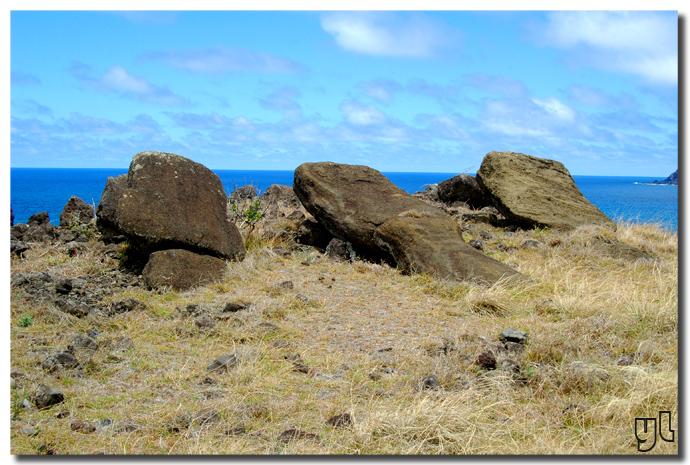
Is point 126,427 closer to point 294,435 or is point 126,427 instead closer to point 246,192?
point 294,435

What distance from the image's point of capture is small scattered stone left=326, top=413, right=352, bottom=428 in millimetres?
3873

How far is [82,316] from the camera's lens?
6.22m

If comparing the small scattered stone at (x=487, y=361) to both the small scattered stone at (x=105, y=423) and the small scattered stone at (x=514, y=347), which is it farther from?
the small scattered stone at (x=105, y=423)

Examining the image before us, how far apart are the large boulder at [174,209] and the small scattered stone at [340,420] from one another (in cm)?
469

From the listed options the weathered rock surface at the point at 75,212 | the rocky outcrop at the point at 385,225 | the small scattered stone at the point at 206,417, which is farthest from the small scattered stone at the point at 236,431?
the weathered rock surface at the point at 75,212

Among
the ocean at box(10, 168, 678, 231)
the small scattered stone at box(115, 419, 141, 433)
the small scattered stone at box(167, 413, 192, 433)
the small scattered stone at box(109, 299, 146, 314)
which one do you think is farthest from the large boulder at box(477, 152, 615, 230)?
the small scattered stone at box(115, 419, 141, 433)

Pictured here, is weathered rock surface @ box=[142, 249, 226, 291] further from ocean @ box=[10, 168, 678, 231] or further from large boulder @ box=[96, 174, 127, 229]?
ocean @ box=[10, 168, 678, 231]

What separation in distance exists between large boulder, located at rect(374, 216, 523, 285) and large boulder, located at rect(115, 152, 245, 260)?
2.47m

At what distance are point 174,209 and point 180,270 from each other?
3.32 feet

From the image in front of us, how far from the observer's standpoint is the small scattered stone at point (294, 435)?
3717mm

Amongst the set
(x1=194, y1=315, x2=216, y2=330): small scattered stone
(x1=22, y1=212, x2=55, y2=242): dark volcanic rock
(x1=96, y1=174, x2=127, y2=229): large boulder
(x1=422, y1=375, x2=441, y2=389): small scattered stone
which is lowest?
(x1=422, y1=375, x2=441, y2=389): small scattered stone

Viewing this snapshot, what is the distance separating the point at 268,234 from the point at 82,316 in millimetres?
4648
